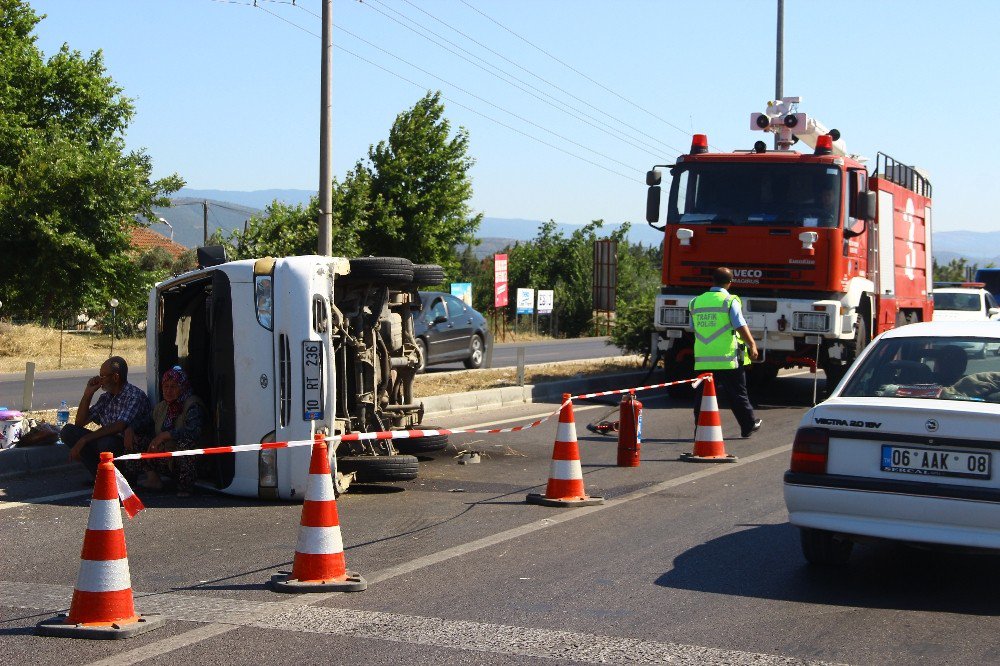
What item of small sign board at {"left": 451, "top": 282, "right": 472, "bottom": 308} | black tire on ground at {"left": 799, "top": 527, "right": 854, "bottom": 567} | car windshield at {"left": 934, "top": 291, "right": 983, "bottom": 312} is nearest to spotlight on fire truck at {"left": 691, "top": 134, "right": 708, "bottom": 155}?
black tire on ground at {"left": 799, "top": 527, "right": 854, "bottom": 567}

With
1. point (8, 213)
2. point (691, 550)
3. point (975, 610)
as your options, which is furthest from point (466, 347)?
point (975, 610)

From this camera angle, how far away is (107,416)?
959cm

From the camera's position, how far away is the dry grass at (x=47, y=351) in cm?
2461

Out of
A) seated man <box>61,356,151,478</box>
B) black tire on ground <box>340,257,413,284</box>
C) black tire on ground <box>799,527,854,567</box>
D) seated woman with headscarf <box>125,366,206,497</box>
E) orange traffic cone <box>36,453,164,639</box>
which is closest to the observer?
orange traffic cone <box>36,453,164,639</box>

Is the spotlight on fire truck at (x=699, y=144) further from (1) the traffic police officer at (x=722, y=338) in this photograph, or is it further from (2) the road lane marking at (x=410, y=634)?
(2) the road lane marking at (x=410, y=634)

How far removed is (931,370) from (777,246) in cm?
973

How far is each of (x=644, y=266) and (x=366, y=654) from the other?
48022 mm

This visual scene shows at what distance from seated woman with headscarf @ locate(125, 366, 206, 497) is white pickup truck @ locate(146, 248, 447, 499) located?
0.21m

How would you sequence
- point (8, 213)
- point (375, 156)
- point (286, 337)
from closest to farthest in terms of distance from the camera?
1. point (286, 337)
2. point (8, 213)
3. point (375, 156)

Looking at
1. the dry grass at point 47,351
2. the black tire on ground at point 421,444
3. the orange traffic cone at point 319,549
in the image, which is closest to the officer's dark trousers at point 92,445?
the black tire on ground at point 421,444

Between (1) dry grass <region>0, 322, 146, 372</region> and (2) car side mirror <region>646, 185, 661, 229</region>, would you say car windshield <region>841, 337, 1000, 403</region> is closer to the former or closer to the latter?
(2) car side mirror <region>646, 185, 661, 229</region>

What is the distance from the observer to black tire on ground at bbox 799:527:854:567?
674cm

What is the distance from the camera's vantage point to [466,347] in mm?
22484

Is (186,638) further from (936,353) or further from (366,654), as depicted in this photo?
(936,353)
